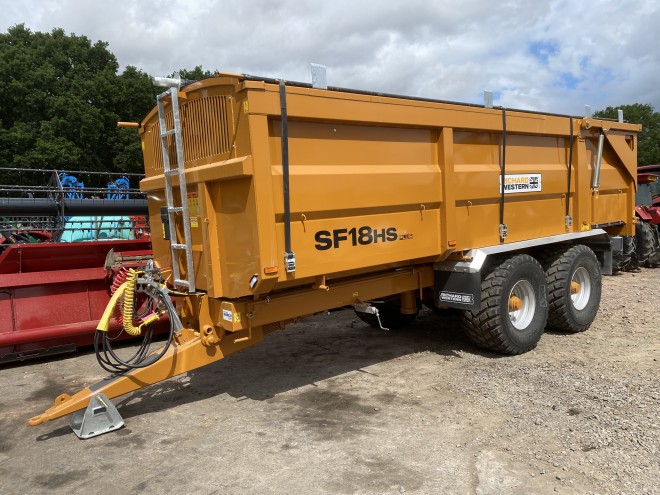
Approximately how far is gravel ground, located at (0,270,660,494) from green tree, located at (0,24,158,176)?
23.6 metres

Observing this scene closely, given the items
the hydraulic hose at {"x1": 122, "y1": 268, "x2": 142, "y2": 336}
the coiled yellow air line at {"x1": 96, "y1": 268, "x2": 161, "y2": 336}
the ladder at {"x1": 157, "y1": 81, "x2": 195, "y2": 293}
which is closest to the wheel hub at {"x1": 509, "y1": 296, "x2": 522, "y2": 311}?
the ladder at {"x1": 157, "y1": 81, "x2": 195, "y2": 293}

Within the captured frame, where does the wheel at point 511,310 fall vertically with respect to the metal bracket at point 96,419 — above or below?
above

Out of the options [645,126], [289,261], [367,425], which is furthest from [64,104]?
[645,126]

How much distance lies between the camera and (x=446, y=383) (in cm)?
481

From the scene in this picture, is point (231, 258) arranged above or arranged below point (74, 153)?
below

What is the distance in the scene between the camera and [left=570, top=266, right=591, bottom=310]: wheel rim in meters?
6.49

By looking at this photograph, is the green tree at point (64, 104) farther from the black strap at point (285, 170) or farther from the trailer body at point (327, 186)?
the black strap at point (285, 170)

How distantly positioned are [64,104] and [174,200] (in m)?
26.4

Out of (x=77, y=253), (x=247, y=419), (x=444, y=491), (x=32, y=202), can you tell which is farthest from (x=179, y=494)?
(x=32, y=202)

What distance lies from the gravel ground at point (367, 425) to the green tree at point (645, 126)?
49635 mm

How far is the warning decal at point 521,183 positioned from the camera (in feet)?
18.1

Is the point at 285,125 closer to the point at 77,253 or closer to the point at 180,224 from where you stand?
the point at 180,224

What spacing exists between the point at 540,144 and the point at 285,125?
3.43 meters

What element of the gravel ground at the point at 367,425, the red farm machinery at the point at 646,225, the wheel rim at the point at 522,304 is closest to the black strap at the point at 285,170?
the gravel ground at the point at 367,425
